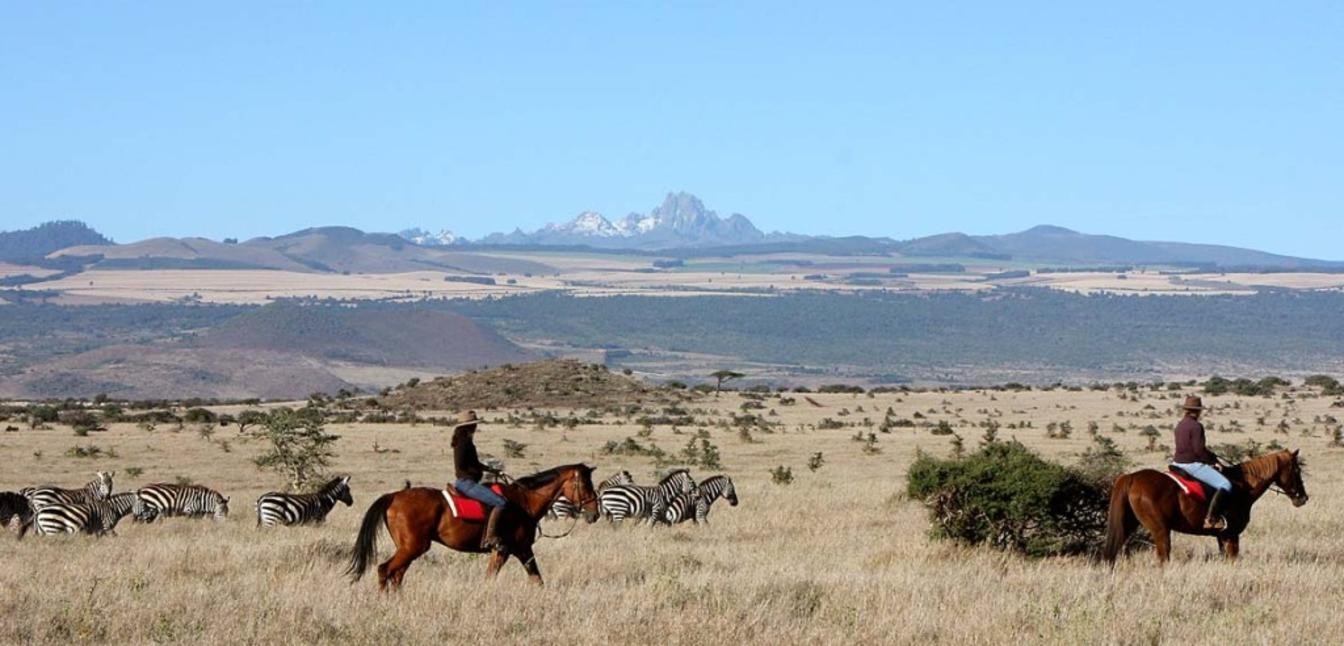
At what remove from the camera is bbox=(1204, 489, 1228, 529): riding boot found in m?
16.7

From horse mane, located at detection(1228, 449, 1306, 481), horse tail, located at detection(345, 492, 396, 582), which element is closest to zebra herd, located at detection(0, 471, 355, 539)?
horse tail, located at detection(345, 492, 396, 582)

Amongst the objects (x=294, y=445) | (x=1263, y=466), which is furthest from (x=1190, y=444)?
(x=294, y=445)

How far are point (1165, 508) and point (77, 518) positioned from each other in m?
13.2

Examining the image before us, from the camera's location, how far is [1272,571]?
631 inches

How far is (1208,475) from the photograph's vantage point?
55.3ft

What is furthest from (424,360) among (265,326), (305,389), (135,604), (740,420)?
(135,604)

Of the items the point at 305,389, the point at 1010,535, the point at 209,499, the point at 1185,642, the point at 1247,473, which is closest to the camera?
the point at 1185,642

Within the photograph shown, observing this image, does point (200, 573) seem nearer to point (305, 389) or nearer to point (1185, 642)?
point (1185, 642)

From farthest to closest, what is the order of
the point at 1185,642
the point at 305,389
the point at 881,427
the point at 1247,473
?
the point at 305,389
the point at 881,427
the point at 1247,473
the point at 1185,642

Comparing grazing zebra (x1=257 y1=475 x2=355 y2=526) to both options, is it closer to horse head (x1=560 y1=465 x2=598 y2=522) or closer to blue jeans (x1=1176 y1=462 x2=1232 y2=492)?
horse head (x1=560 y1=465 x2=598 y2=522)

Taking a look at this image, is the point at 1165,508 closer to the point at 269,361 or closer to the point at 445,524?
the point at 445,524

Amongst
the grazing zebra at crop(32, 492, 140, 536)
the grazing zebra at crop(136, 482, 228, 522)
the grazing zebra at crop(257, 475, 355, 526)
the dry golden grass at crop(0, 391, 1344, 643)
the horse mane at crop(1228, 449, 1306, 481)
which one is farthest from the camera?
the grazing zebra at crop(136, 482, 228, 522)

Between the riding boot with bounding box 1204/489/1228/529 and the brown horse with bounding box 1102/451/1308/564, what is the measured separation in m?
0.07

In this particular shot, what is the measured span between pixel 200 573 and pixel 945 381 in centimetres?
16407
